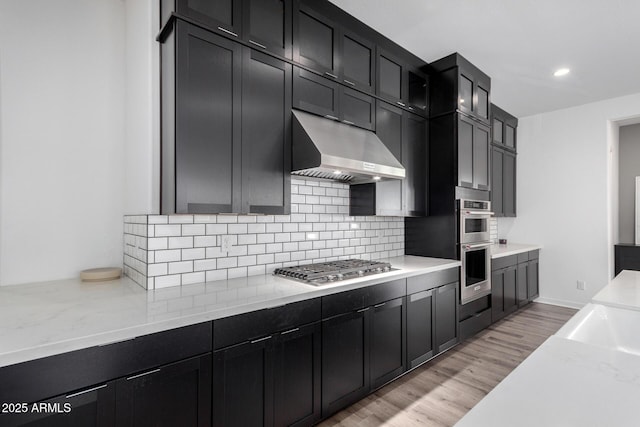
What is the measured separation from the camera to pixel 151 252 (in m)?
1.95

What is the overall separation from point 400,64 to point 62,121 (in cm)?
282

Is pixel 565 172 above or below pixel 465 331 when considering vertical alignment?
above

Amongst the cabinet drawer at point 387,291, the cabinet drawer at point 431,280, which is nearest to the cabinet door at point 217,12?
the cabinet drawer at point 387,291

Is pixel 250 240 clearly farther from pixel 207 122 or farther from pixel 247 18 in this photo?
pixel 247 18

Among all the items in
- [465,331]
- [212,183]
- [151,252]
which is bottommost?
[465,331]

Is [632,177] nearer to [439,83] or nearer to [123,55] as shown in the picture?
[439,83]

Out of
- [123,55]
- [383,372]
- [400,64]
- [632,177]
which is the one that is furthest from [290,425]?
[632,177]

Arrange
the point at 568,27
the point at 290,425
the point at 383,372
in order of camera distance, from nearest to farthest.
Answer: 1. the point at 290,425
2. the point at 383,372
3. the point at 568,27

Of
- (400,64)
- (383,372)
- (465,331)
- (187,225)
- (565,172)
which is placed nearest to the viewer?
(187,225)

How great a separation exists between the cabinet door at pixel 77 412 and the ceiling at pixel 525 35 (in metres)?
2.84

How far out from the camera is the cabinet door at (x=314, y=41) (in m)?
2.29

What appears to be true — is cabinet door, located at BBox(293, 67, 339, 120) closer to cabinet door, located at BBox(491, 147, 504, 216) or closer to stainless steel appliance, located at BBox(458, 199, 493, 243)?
stainless steel appliance, located at BBox(458, 199, 493, 243)

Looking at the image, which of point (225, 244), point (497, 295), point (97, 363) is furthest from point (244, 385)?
point (497, 295)

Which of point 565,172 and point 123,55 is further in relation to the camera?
point 565,172
